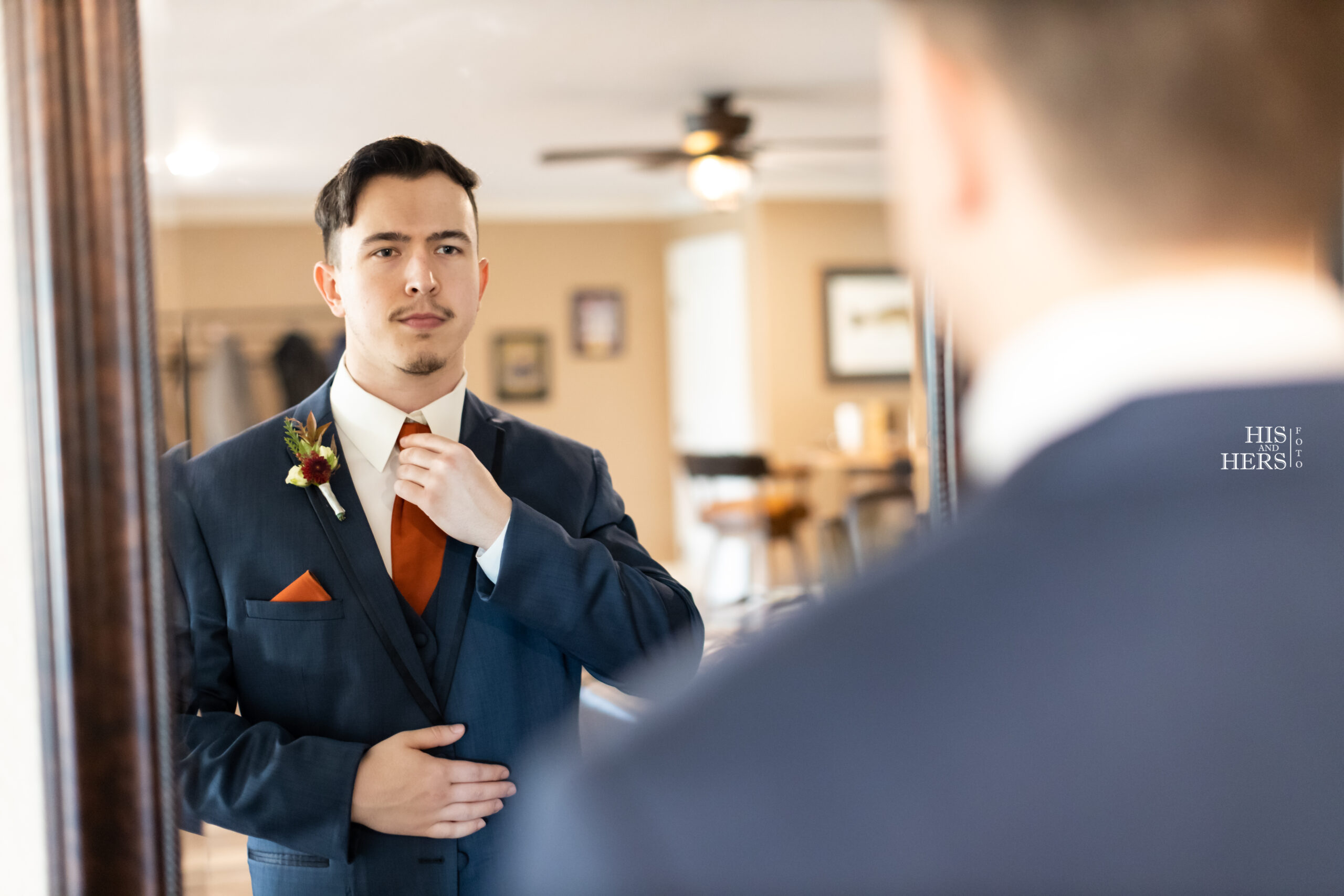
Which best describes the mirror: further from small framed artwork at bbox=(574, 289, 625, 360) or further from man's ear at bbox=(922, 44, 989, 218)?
man's ear at bbox=(922, 44, 989, 218)

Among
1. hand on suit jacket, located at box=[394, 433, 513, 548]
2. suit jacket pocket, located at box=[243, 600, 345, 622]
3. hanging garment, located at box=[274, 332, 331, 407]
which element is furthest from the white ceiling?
suit jacket pocket, located at box=[243, 600, 345, 622]

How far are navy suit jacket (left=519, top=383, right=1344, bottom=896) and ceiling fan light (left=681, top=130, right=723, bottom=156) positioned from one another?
539 mm

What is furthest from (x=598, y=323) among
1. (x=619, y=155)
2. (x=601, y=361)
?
(x=619, y=155)

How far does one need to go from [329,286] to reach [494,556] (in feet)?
0.87

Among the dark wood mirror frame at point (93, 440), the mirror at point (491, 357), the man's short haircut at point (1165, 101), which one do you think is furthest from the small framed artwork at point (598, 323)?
the man's short haircut at point (1165, 101)

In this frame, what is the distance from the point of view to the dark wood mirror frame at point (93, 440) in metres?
0.73

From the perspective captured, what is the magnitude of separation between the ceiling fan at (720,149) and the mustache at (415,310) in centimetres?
16

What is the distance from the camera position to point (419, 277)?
0.84m

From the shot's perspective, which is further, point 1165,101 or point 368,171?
point 368,171

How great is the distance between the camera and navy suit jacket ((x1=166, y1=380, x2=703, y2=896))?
2.64 feet

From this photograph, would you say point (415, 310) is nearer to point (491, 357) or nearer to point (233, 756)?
point (491, 357)

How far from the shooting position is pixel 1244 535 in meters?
0.43

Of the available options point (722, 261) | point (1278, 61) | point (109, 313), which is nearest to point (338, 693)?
point (109, 313)

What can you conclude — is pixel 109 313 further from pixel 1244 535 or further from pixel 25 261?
pixel 1244 535
